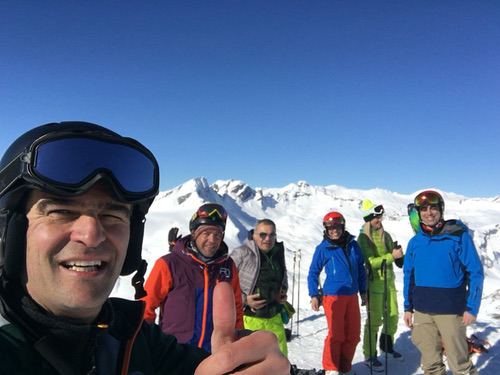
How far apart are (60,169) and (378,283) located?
20.2 ft

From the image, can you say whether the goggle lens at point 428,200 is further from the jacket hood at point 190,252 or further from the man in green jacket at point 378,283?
the jacket hood at point 190,252

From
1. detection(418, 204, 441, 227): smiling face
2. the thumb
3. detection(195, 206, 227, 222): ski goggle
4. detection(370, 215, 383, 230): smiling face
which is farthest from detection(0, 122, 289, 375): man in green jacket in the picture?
detection(370, 215, 383, 230): smiling face

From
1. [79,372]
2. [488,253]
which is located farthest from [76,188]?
[488,253]

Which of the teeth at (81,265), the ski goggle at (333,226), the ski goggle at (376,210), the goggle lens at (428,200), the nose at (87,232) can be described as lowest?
the ski goggle at (333,226)

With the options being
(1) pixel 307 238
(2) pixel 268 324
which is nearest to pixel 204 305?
(2) pixel 268 324

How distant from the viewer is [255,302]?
176 inches

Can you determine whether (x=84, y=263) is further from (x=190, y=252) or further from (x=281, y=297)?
(x=281, y=297)

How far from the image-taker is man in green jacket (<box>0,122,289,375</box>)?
1.05 m

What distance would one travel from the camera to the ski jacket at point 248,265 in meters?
4.59

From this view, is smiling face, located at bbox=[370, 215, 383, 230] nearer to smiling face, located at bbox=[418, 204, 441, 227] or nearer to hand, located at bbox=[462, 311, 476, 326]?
smiling face, located at bbox=[418, 204, 441, 227]

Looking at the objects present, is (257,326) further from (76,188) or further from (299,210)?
(299,210)

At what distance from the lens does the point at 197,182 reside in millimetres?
147750

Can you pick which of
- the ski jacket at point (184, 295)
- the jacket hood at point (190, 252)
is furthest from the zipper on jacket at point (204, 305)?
the jacket hood at point (190, 252)

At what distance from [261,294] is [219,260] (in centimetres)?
140
